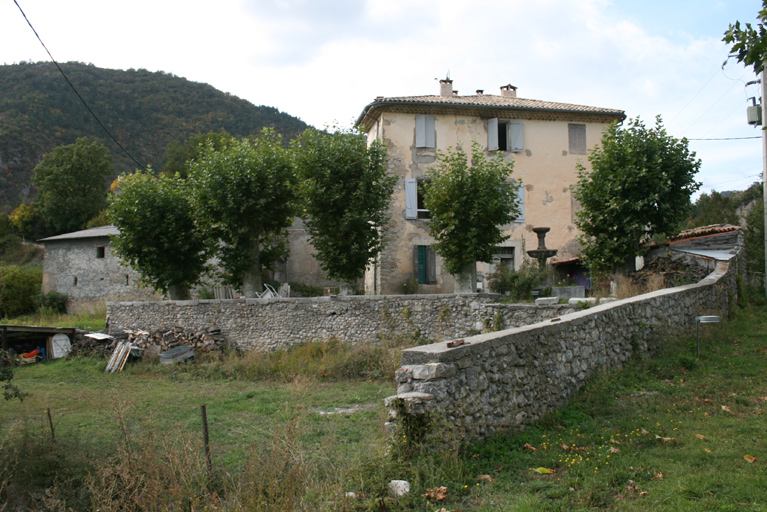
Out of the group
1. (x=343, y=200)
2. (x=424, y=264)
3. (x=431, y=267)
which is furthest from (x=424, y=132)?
(x=343, y=200)

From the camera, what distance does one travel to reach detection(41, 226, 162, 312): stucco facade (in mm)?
26328

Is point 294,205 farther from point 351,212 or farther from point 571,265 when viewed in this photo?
point 571,265

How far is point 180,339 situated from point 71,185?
30.5 meters

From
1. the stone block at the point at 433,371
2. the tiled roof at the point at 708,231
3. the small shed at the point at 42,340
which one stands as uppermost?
the tiled roof at the point at 708,231

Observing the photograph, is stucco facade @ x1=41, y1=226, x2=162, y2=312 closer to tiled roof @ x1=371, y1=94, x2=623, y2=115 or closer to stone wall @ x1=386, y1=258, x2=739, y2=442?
tiled roof @ x1=371, y1=94, x2=623, y2=115

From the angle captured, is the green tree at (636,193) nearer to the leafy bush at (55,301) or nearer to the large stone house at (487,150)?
the large stone house at (487,150)

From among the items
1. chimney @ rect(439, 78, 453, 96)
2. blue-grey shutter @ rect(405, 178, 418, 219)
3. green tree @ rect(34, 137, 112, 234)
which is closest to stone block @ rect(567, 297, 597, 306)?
blue-grey shutter @ rect(405, 178, 418, 219)

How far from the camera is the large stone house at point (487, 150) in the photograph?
20.2 metres

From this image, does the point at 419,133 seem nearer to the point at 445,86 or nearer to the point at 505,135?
the point at 505,135

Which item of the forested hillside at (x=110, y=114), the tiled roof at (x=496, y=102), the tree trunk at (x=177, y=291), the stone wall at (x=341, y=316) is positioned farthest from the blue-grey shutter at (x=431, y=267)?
the forested hillside at (x=110, y=114)

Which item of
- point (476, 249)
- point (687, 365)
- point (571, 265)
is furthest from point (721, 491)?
point (571, 265)

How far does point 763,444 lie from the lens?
451 cm

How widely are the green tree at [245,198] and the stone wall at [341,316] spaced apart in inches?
72.8

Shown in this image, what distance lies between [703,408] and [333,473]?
4289mm
